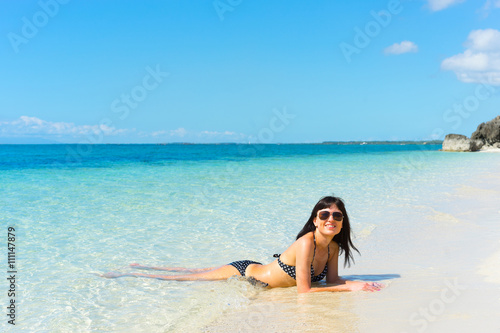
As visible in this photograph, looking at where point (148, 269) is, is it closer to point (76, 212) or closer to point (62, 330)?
point (62, 330)

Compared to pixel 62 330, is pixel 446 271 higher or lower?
higher

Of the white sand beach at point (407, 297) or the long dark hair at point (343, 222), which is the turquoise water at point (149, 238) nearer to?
the white sand beach at point (407, 297)

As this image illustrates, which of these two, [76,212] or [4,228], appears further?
[76,212]

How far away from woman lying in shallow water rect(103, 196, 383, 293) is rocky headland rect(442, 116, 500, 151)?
75.7 meters

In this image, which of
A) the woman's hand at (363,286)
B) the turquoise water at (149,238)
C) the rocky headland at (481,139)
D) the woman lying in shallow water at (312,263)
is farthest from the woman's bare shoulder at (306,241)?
the rocky headland at (481,139)

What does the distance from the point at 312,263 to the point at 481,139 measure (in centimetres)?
8103

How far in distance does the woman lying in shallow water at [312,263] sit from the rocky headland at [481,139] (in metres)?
75.7

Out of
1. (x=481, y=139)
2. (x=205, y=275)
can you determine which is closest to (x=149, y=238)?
(x=205, y=275)

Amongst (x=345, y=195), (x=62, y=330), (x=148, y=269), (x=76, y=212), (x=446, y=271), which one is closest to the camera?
(x=62, y=330)

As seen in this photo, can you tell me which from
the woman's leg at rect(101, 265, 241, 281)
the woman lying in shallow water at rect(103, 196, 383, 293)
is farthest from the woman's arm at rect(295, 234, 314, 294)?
the woman's leg at rect(101, 265, 241, 281)

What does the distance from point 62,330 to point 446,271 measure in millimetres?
4405

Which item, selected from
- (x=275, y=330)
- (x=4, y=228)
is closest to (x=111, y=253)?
(x=4, y=228)

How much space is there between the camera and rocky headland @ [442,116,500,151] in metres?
71.2

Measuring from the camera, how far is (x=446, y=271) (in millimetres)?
4992
